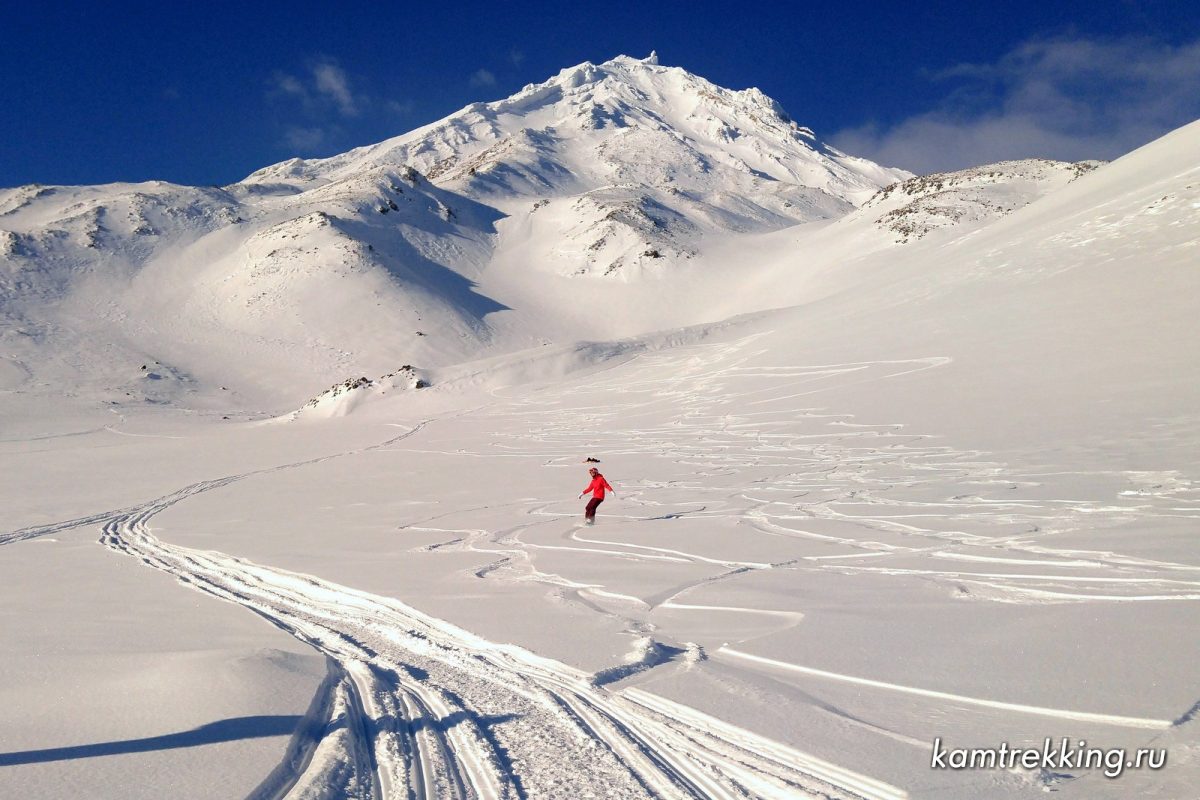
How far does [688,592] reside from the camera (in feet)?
22.9

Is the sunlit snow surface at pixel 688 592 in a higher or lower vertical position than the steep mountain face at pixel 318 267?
lower

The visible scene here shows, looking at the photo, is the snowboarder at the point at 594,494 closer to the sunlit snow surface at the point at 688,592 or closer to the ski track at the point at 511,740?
the sunlit snow surface at the point at 688,592

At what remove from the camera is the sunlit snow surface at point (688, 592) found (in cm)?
369

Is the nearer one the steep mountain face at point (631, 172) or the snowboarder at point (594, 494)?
the snowboarder at point (594, 494)

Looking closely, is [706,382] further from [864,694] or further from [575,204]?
[575,204]

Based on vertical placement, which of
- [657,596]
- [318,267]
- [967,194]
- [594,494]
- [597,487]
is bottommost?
[657,596]

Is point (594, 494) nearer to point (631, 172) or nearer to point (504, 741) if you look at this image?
point (504, 741)

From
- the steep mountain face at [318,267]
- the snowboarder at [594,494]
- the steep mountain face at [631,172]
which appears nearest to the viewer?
the snowboarder at [594,494]

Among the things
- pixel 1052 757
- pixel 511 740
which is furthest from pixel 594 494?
pixel 1052 757

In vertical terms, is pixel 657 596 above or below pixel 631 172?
below

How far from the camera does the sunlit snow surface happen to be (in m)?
3.69

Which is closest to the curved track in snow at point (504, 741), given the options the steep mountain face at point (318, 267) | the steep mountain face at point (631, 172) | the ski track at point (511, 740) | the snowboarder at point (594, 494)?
the ski track at point (511, 740)

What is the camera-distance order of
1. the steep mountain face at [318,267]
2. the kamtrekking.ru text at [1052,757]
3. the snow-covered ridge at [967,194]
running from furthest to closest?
the snow-covered ridge at [967,194]
the steep mountain face at [318,267]
the kamtrekking.ru text at [1052,757]

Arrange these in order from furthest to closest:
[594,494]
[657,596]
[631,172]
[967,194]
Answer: [631,172] < [967,194] < [594,494] < [657,596]
